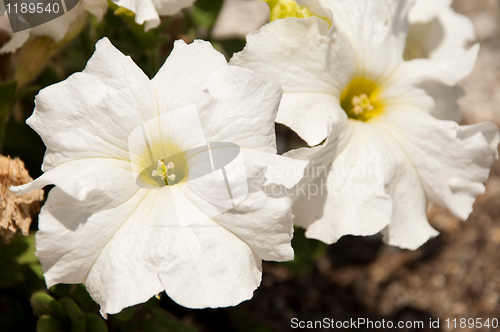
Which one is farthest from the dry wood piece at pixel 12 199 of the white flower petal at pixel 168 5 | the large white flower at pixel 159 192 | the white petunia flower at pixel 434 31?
the white petunia flower at pixel 434 31

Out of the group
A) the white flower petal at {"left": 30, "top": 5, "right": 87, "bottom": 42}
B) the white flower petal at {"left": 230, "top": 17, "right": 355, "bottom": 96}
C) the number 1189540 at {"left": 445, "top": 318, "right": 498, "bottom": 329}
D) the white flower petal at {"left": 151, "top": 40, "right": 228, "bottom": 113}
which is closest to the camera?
the white flower petal at {"left": 151, "top": 40, "right": 228, "bottom": 113}

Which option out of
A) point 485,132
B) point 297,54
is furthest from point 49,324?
point 485,132

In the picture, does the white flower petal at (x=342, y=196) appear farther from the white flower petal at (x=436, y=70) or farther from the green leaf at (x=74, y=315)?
the green leaf at (x=74, y=315)

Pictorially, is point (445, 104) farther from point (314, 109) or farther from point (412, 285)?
point (412, 285)

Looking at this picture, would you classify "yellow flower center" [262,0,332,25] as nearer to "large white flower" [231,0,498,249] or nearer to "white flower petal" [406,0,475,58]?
"large white flower" [231,0,498,249]

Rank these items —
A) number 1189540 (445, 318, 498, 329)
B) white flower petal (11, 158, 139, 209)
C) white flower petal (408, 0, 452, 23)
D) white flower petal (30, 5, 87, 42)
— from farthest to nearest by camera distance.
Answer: number 1189540 (445, 318, 498, 329) < white flower petal (408, 0, 452, 23) < white flower petal (30, 5, 87, 42) < white flower petal (11, 158, 139, 209)

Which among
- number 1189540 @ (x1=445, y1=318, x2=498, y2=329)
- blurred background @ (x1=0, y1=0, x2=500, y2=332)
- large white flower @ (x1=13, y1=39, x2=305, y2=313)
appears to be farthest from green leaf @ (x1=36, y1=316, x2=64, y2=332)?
number 1189540 @ (x1=445, y1=318, x2=498, y2=329)

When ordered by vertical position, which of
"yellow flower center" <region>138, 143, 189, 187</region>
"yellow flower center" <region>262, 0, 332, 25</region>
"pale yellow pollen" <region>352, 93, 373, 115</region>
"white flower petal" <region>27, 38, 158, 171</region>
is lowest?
"pale yellow pollen" <region>352, 93, 373, 115</region>
